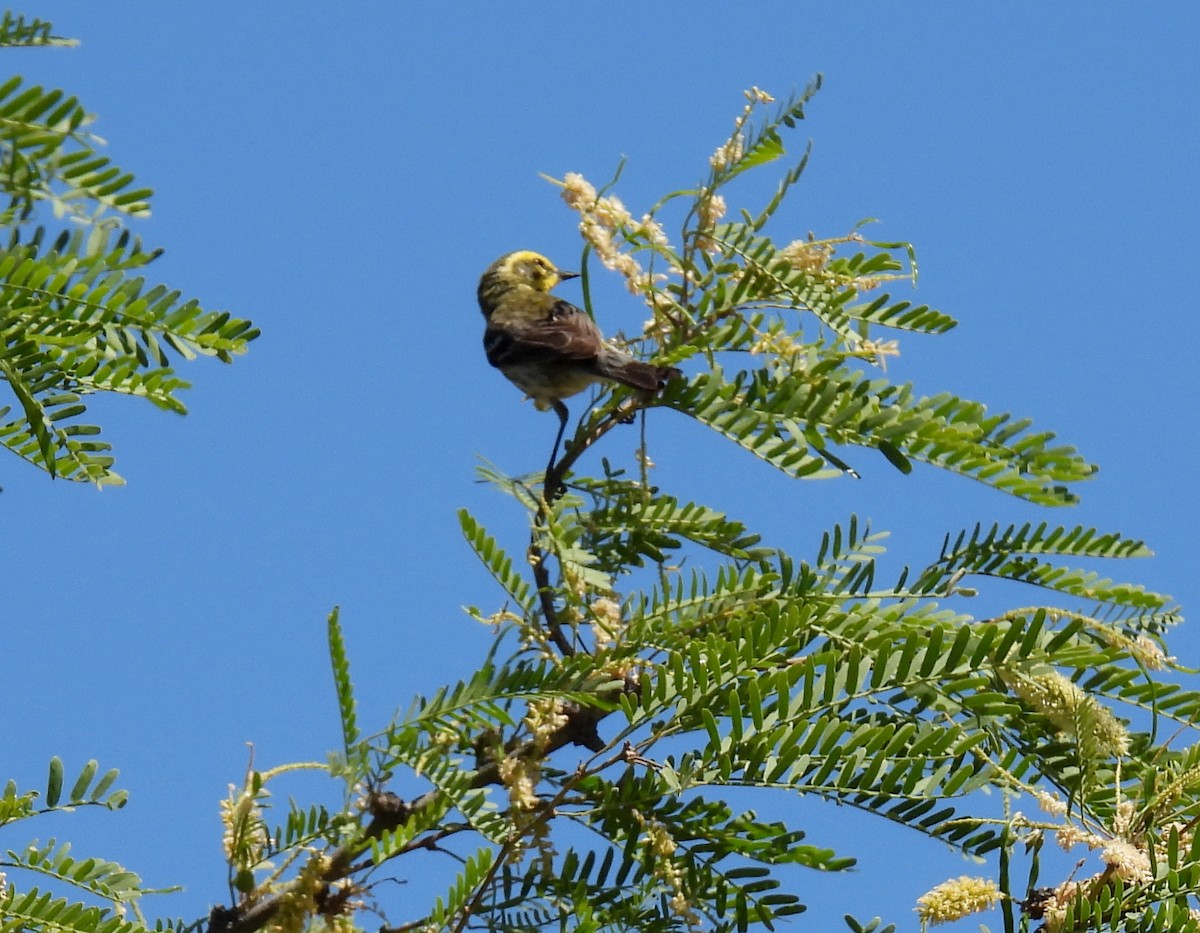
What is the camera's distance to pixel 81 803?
93.0 inches

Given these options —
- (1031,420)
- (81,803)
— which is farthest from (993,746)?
(81,803)

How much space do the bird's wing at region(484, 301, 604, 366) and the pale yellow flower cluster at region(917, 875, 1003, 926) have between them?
9.07 feet

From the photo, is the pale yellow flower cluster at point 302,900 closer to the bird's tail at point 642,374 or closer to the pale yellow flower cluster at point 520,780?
the pale yellow flower cluster at point 520,780

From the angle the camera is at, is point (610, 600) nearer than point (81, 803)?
No

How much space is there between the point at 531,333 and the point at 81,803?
321 cm

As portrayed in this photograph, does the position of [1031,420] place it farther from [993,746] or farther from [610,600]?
[610,600]

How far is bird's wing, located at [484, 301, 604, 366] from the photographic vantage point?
4926 mm

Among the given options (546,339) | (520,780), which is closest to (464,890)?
(520,780)

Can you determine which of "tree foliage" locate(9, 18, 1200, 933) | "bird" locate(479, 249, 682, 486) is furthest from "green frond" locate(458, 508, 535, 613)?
"bird" locate(479, 249, 682, 486)

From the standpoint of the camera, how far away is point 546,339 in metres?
5.14

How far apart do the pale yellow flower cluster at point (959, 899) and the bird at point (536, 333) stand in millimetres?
2171

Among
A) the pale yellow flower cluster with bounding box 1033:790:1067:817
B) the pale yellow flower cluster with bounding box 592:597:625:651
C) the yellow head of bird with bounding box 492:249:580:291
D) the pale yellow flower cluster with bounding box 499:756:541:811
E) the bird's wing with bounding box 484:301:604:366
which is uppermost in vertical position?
the yellow head of bird with bounding box 492:249:580:291

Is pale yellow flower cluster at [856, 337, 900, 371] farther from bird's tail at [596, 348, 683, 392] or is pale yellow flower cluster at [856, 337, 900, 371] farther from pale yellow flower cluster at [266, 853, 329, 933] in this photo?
pale yellow flower cluster at [266, 853, 329, 933]

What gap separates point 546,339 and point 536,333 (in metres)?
0.17
